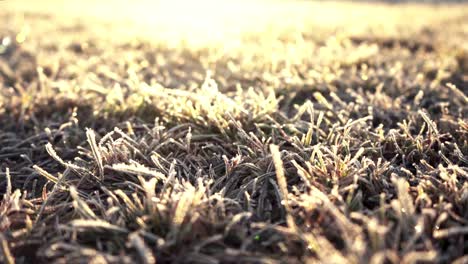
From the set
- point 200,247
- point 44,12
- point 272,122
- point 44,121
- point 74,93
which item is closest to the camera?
point 200,247

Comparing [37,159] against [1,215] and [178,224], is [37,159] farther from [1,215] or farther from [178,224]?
[178,224]

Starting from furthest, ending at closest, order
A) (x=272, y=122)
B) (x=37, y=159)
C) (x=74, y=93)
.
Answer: (x=74, y=93), (x=272, y=122), (x=37, y=159)

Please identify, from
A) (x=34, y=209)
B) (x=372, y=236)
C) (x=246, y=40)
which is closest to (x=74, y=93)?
(x=34, y=209)

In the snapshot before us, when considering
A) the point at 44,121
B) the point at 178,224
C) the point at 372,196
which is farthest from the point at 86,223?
the point at 44,121

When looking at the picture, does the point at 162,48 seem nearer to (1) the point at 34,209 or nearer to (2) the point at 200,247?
(1) the point at 34,209

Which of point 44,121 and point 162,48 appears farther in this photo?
point 162,48

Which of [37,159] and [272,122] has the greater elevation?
[272,122]
